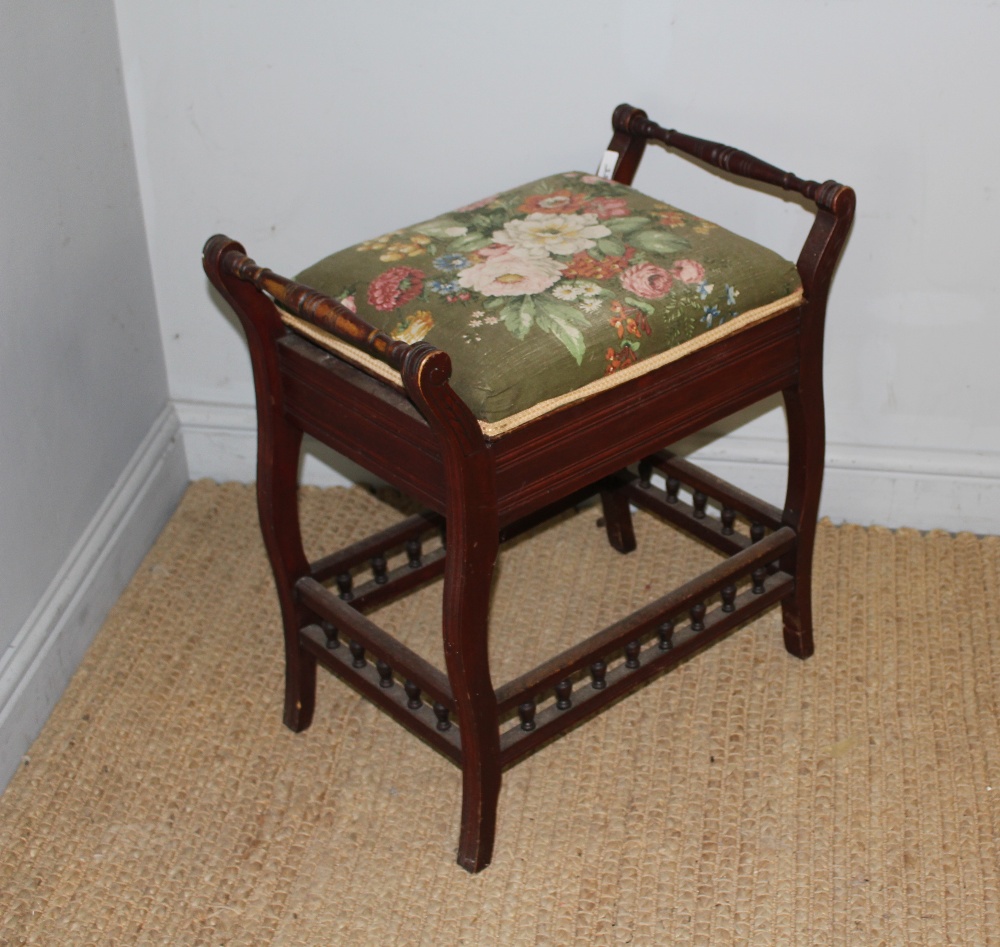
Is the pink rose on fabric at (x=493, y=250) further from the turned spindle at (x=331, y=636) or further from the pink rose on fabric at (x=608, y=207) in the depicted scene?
the turned spindle at (x=331, y=636)

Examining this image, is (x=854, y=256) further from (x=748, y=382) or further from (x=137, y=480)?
(x=137, y=480)

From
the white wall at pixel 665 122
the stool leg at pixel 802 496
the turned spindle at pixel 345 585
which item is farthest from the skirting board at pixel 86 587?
the stool leg at pixel 802 496

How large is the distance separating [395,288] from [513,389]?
0.17m

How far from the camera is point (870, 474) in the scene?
5.18ft

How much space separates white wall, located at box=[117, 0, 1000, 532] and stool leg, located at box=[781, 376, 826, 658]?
244 millimetres

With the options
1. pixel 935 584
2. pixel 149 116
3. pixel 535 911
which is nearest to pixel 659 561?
pixel 935 584

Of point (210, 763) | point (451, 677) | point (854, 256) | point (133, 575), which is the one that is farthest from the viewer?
point (133, 575)

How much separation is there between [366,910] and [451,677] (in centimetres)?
24

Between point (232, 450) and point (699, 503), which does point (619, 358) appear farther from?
point (232, 450)

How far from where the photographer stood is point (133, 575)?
5.11 ft

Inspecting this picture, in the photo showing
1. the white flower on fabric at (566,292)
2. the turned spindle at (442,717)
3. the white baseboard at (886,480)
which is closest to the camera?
the white flower on fabric at (566,292)

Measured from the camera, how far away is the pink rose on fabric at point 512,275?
1081 mm

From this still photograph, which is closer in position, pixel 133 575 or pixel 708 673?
pixel 708 673

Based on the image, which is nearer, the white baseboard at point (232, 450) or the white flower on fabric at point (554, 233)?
the white flower on fabric at point (554, 233)
